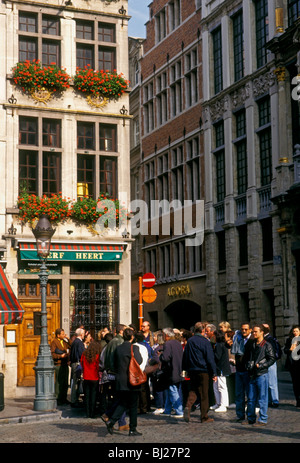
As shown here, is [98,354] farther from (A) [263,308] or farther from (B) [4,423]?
(A) [263,308]

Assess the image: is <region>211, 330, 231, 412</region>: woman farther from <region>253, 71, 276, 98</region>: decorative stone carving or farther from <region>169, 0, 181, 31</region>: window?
<region>169, 0, 181, 31</region>: window

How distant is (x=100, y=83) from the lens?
73.0 ft

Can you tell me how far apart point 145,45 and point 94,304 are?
85.5 ft

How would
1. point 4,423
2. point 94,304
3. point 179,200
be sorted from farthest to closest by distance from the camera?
point 179,200, point 94,304, point 4,423

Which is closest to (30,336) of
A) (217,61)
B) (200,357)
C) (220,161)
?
(200,357)

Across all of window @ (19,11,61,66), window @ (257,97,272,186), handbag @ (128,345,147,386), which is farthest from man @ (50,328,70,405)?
window @ (257,97,272,186)

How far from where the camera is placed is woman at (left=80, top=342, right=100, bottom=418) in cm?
1513

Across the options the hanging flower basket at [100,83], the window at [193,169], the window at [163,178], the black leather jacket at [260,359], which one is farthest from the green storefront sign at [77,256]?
the window at [163,178]

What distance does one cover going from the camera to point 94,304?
2202 cm

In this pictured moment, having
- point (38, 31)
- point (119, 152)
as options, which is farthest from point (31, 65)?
point (119, 152)

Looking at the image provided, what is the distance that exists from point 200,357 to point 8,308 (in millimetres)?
5290

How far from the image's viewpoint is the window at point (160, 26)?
4241 cm

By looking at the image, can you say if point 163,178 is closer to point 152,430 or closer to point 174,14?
point 174,14

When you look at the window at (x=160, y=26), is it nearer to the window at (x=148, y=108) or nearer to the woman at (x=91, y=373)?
the window at (x=148, y=108)
